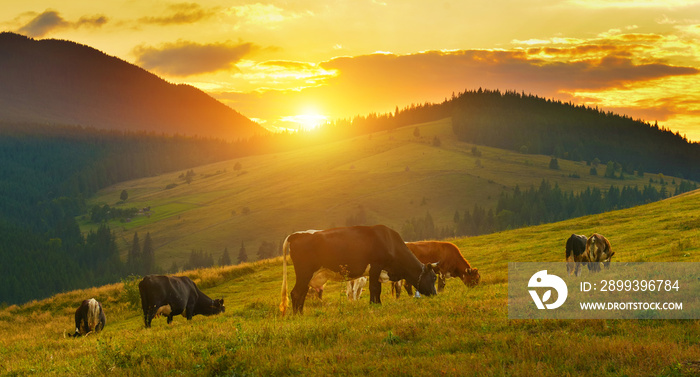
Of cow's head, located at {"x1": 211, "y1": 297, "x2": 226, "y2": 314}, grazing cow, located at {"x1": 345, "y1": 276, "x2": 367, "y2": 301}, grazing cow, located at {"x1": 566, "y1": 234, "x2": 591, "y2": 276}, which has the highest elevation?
grazing cow, located at {"x1": 566, "y1": 234, "x2": 591, "y2": 276}

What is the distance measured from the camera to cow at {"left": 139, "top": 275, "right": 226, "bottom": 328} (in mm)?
21609

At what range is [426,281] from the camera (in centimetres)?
2012

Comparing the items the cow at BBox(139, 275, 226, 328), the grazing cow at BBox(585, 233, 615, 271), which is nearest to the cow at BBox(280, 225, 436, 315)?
the cow at BBox(139, 275, 226, 328)

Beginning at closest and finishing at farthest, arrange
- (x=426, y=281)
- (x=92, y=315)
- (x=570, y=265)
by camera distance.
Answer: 1. (x=426, y=281)
2. (x=92, y=315)
3. (x=570, y=265)

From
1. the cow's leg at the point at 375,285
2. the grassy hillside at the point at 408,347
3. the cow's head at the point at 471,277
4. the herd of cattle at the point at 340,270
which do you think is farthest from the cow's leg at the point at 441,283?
the cow's leg at the point at 375,285

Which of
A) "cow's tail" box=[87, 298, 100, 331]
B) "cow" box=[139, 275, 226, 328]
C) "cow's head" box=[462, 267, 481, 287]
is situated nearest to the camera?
"cow" box=[139, 275, 226, 328]

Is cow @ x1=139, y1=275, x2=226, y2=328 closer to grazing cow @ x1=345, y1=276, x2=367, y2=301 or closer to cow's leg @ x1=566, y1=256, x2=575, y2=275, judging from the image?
grazing cow @ x1=345, y1=276, x2=367, y2=301

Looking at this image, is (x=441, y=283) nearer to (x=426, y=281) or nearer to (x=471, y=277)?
(x=471, y=277)

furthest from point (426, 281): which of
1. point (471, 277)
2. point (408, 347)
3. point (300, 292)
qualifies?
point (408, 347)

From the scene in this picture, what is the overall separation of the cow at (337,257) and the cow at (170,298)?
19.5ft

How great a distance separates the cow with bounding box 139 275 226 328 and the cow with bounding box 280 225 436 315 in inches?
234

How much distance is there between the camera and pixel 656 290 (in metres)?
15.9

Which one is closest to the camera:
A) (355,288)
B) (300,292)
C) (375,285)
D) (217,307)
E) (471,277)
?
(300,292)

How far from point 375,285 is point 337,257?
5.24ft
